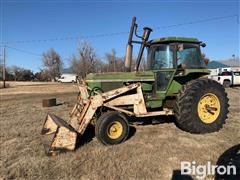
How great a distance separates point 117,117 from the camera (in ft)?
19.6

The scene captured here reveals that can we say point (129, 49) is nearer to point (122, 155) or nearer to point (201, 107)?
point (201, 107)

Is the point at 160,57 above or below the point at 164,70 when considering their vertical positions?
above

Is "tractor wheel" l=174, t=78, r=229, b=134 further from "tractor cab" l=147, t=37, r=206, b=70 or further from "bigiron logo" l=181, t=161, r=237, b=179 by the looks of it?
"bigiron logo" l=181, t=161, r=237, b=179

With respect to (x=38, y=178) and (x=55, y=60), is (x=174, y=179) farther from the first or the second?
(x=55, y=60)

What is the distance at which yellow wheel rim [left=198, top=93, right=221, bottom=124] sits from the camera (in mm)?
6918

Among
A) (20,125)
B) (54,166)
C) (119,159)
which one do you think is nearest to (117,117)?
(119,159)

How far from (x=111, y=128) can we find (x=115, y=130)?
0.12 meters

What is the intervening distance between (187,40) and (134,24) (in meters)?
1.55

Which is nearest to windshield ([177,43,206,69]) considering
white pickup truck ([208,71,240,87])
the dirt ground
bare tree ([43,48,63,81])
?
the dirt ground

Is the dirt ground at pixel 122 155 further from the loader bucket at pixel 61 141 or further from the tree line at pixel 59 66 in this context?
the tree line at pixel 59 66

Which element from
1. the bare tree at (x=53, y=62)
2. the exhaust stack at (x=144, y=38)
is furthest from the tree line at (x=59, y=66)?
the exhaust stack at (x=144, y=38)

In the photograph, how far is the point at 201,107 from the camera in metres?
6.95

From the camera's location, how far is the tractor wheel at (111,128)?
18.9ft

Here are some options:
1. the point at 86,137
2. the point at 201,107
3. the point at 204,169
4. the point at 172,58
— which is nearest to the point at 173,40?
the point at 172,58
